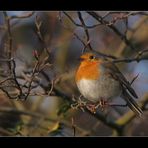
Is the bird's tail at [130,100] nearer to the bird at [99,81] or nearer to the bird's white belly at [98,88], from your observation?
the bird at [99,81]

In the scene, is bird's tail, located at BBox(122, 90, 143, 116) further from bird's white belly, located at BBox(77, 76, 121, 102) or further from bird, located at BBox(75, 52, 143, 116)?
bird's white belly, located at BBox(77, 76, 121, 102)

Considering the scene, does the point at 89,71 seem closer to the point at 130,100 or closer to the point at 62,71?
the point at 130,100

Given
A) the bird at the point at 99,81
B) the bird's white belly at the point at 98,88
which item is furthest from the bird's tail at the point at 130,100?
the bird's white belly at the point at 98,88

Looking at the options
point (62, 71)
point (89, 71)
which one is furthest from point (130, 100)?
point (62, 71)

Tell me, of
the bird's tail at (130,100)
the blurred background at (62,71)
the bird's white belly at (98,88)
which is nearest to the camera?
the bird's white belly at (98,88)

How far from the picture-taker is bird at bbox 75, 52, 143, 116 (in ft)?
12.8

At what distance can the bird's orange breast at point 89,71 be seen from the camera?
3.92m

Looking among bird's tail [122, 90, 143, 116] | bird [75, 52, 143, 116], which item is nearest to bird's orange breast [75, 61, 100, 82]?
bird [75, 52, 143, 116]

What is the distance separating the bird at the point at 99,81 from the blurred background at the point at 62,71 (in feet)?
0.49

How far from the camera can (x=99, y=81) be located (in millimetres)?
3912

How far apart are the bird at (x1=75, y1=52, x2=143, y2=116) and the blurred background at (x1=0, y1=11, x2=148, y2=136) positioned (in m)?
0.15

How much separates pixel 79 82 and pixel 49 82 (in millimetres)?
398

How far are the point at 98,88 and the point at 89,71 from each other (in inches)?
5.3
